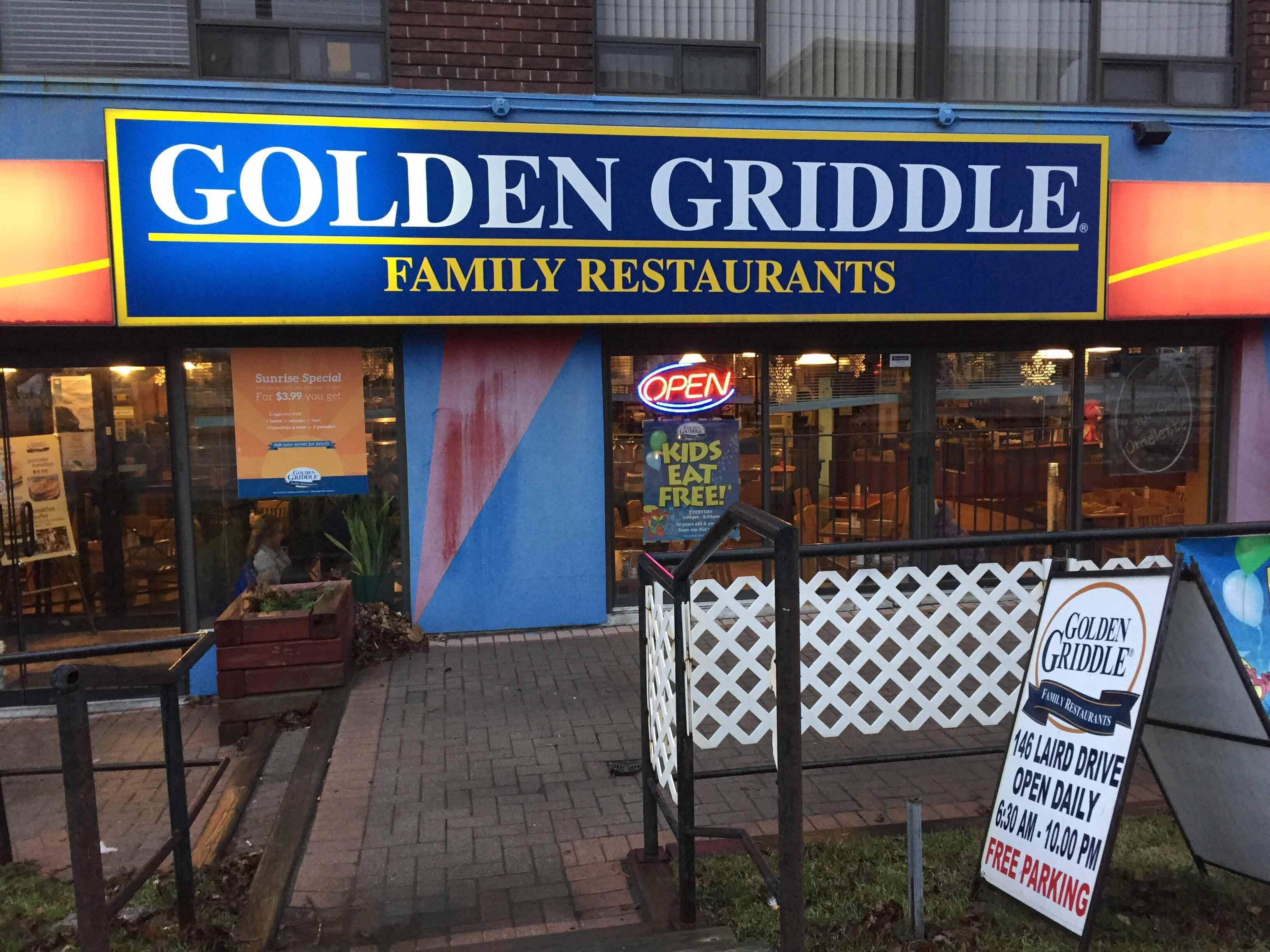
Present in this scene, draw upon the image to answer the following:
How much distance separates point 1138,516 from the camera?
9195mm

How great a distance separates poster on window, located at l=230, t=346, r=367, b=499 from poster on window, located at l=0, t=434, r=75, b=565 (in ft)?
4.45

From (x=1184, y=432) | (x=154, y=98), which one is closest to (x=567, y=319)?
(x=154, y=98)

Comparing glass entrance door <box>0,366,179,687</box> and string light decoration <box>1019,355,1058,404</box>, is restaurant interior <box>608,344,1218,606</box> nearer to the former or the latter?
string light decoration <box>1019,355,1058,404</box>

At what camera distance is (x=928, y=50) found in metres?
8.38

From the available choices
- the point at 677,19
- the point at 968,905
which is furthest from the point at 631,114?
the point at 968,905

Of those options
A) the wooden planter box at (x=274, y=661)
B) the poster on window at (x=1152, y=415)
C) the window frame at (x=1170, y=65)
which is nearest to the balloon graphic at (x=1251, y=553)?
the wooden planter box at (x=274, y=661)

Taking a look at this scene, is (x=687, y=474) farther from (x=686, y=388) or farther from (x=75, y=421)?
(x=75, y=421)

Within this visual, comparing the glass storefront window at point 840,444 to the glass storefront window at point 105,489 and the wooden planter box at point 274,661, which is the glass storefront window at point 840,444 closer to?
the wooden planter box at point 274,661

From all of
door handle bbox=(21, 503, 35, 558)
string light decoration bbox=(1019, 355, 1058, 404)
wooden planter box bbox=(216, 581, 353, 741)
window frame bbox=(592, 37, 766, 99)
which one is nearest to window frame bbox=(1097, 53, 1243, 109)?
string light decoration bbox=(1019, 355, 1058, 404)

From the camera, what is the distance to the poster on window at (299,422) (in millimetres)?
7449

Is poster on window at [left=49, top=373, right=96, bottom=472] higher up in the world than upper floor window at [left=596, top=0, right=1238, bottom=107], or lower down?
lower down

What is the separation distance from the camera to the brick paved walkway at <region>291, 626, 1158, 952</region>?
3871 mm

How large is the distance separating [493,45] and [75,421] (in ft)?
14.5

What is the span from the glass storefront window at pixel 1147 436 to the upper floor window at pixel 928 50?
2.38 metres
